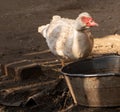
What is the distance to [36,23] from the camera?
11062mm

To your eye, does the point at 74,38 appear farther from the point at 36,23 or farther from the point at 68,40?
the point at 36,23

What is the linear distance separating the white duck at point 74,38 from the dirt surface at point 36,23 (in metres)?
0.46

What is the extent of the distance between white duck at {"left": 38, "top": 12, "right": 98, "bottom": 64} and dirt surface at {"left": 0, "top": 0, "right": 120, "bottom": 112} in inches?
18.1

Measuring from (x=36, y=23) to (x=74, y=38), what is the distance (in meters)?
4.98

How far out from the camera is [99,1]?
13375 millimetres

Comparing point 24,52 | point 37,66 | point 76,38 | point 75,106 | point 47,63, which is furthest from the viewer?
point 24,52

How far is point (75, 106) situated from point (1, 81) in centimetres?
166

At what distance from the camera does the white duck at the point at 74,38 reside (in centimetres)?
602

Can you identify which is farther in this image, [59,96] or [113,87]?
[59,96]

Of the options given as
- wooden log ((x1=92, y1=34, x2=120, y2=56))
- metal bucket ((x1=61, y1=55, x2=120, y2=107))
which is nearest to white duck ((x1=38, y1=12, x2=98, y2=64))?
metal bucket ((x1=61, y1=55, x2=120, y2=107))

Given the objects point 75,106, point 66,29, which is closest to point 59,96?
point 75,106

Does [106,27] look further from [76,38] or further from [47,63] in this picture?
[76,38]

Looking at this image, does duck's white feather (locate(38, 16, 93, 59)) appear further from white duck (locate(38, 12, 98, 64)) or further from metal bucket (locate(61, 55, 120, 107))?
metal bucket (locate(61, 55, 120, 107))

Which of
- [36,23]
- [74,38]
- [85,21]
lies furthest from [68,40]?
[36,23]
